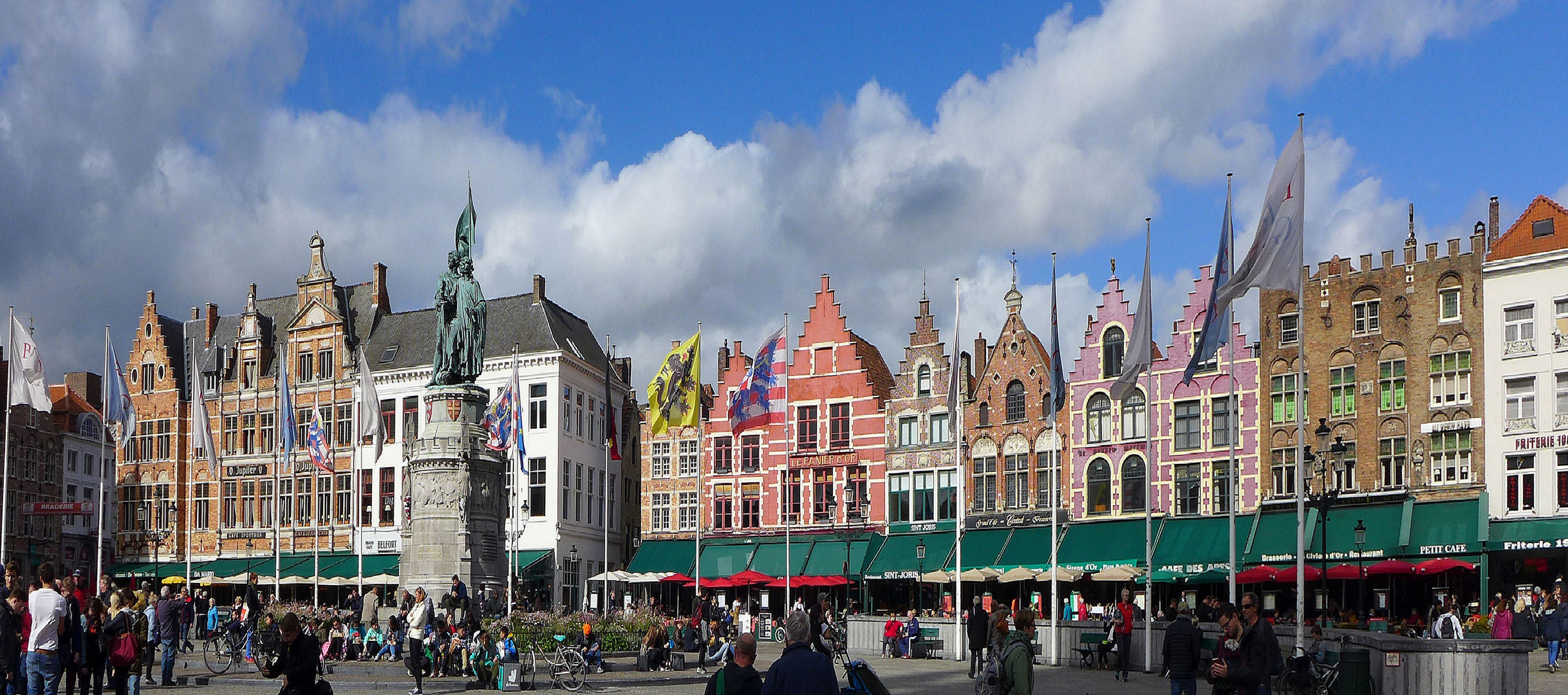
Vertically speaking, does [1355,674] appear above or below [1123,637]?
above

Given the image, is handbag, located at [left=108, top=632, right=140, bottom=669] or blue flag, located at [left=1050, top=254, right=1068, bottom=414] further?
blue flag, located at [left=1050, top=254, right=1068, bottom=414]

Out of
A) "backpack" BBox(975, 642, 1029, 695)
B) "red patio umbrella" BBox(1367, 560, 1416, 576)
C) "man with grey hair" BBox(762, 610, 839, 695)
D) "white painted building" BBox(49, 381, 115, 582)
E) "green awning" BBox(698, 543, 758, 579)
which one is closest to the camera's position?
"man with grey hair" BBox(762, 610, 839, 695)

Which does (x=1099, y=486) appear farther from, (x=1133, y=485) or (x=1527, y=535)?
(x=1527, y=535)

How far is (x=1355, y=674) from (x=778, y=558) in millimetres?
40396

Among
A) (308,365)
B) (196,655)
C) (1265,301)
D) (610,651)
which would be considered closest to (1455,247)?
(1265,301)

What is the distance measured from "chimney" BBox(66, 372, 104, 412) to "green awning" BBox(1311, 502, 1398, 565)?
198 ft

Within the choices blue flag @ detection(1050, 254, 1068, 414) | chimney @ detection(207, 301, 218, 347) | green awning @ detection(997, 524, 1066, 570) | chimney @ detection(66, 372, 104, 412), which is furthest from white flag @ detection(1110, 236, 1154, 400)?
chimney @ detection(66, 372, 104, 412)

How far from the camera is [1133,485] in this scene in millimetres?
52844

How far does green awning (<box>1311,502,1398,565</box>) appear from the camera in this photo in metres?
46.4

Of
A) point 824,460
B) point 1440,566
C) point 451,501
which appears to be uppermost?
point 824,460

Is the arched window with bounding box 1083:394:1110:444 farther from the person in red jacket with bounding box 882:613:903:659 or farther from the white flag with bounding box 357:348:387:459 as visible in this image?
the white flag with bounding box 357:348:387:459

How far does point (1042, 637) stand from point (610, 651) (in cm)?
1090

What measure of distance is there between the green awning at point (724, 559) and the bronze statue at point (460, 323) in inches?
1127

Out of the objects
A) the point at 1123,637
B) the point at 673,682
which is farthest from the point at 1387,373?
the point at 673,682
